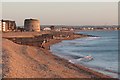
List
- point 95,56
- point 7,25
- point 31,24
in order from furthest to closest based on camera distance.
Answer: point 31,24 < point 7,25 < point 95,56

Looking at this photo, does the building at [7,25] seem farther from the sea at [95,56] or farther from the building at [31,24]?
the sea at [95,56]

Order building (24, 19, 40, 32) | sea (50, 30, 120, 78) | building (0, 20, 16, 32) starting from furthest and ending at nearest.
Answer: building (24, 19, 40, 32)
building (0, 20, 16, 32)
sea (50, 30, 120, 78)

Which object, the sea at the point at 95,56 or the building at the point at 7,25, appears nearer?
the sea at the point at 95,56

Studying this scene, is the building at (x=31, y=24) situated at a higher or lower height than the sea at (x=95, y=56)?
higher

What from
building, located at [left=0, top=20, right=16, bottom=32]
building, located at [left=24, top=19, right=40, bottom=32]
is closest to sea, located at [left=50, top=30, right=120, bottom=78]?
building, located at [left=0, top=20, right=16, bottom=32]

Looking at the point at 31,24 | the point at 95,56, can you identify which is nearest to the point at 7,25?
the point at 31,24

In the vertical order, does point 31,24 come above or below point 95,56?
above

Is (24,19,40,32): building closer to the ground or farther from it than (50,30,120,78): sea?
farther from it

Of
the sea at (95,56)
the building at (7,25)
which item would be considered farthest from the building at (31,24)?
the sea at (95,56)

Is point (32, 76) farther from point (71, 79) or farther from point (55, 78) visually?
point (71, 79)

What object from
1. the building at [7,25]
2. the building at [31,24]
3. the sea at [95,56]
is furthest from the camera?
the building at [31,24]

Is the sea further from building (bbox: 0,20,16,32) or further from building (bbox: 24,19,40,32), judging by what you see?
building (bbox: 24,19,40,32)

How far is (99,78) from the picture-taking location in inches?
701

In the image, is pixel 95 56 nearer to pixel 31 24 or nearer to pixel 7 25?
pixel 7 25
